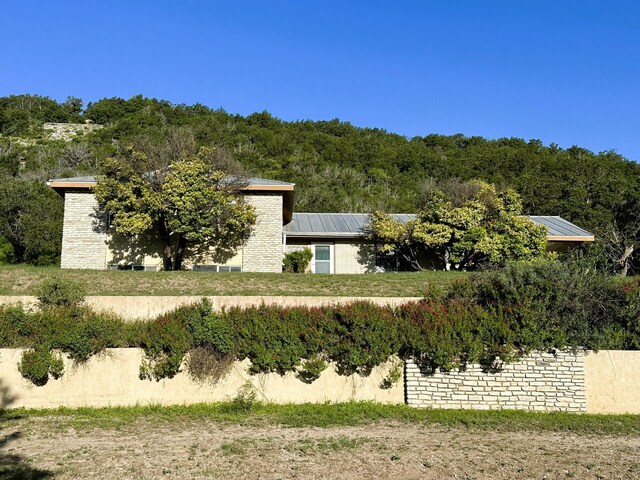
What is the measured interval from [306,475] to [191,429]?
11.7ft

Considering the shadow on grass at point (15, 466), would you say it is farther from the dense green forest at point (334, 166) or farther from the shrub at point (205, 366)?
the dense green forest at point (334, 166)

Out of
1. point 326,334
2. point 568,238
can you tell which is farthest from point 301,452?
point 568,238

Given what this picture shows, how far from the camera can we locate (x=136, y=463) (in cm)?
864

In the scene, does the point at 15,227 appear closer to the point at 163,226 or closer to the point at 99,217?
the point at 99,217

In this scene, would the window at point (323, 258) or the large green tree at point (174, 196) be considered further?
the window at point (323, 258)

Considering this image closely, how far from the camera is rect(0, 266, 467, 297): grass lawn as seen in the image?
17.6 m

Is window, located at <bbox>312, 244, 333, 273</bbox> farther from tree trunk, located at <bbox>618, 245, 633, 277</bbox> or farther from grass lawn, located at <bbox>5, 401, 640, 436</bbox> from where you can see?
tree trunk, located at <bbox>618, 245, 633, 277</bbox>

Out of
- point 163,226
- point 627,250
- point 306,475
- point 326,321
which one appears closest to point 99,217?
point 163,226

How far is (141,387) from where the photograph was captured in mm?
12859

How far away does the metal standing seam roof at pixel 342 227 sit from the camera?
25.9m

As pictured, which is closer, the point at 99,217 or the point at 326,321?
the point at 326,321

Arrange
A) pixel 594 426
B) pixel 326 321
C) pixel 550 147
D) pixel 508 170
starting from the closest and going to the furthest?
pixel 594 426 < pixel 326 321 < pixel 508 170 < pixel 550 147

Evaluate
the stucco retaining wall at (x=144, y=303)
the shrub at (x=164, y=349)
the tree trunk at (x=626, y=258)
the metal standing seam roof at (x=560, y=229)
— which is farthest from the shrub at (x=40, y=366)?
the tree trunk at (x=626, y=258)

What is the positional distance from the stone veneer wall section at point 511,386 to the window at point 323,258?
516 inches
